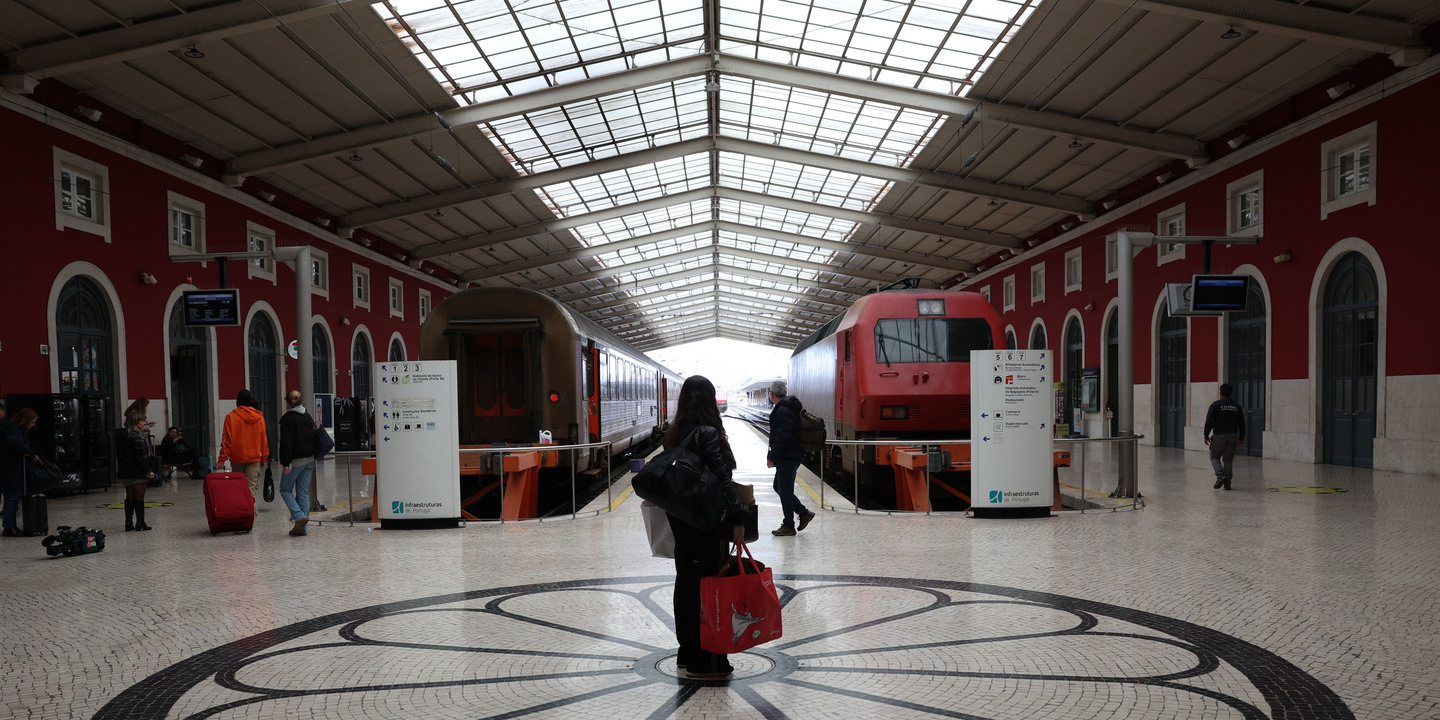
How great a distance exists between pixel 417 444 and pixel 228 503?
2038mm

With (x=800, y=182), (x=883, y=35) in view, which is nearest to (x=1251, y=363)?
(x=883, y=35)

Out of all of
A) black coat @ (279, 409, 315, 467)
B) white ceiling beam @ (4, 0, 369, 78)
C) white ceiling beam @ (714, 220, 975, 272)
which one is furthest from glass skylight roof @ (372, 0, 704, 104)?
white ceiling beam @ (714, 220, 975, 272)

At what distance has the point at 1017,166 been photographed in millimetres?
22359

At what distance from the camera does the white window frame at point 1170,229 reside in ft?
69.3

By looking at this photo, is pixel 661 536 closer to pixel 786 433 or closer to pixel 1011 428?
pixel 786 433

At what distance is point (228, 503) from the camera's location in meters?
9.36

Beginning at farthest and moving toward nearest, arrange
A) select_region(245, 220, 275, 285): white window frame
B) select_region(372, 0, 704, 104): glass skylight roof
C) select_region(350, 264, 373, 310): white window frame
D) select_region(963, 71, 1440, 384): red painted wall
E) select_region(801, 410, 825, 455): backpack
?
select_region(350, 264, 373, 310): white window frame < select_region(245, 220, 275, 285): white window frame < select_region(801, 410, 825, 455): backpack < select_region(372, 0, 704, 104): glass skylight roof < select_region(963, 71, 1440, 384): red painted wall

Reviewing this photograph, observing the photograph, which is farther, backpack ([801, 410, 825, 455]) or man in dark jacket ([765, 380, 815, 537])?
backpack ([801, 410, 825, 455])

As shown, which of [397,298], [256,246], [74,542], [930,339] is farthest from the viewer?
[397,298]

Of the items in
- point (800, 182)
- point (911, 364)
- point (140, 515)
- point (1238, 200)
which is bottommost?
point (140, 515)

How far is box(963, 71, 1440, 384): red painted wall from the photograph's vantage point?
543 inches

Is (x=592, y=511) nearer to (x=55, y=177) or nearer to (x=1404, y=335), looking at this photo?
(x=55, y=177)

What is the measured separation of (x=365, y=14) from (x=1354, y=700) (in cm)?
1439

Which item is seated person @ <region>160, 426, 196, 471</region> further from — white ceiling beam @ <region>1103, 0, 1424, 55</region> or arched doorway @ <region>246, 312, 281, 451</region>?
white ceiling beam @ <region>1103, 0, 1424, 55</region>
